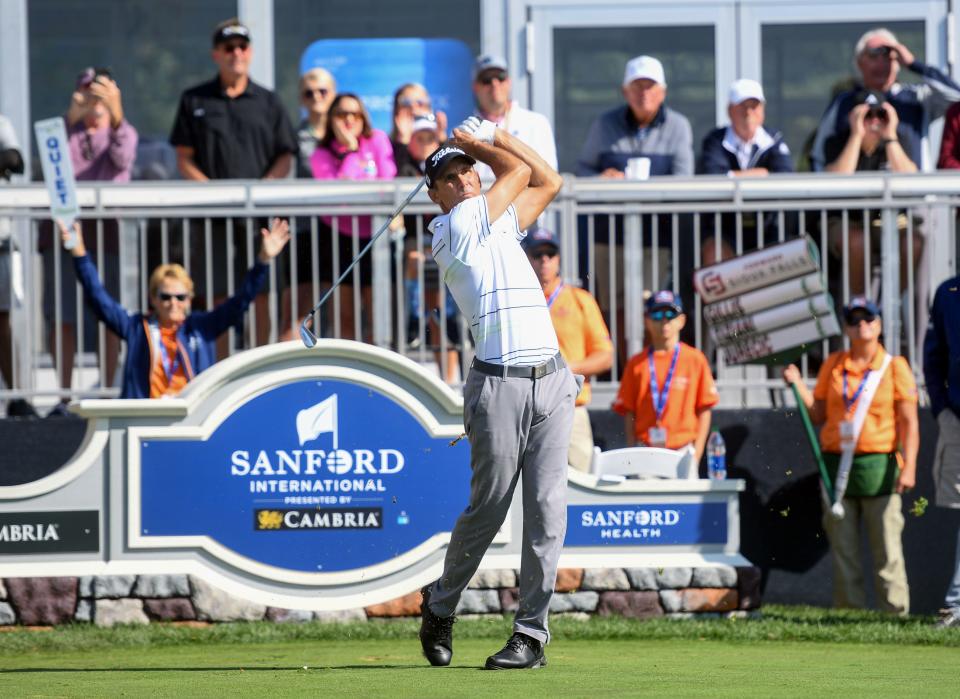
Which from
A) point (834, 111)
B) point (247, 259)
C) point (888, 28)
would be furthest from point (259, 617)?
point (888, 28)

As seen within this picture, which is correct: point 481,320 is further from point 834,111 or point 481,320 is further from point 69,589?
point 834,111

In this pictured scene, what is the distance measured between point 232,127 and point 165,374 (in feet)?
7.38

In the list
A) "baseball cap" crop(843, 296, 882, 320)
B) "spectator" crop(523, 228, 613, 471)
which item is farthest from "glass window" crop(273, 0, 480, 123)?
"baseball cap" crop(843, 296, 882, 320)

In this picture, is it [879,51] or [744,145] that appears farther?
[879,51]

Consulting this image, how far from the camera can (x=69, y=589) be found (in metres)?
9.43

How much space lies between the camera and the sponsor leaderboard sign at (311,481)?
9562mm

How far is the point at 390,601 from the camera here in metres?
9.59

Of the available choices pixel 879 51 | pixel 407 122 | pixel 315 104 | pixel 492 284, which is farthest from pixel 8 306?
pixel 879 51

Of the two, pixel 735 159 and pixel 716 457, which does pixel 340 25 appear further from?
pixel 716 457

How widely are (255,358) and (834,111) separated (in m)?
4.68

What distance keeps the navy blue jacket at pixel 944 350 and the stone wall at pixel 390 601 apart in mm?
1408

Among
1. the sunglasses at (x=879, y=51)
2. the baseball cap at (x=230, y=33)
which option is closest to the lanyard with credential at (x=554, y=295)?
the baseball cap at (x=230, y=33)

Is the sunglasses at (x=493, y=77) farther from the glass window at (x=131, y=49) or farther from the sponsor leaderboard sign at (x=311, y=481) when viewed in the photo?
the sponsor leaderboard sign at (x=311, y=481)

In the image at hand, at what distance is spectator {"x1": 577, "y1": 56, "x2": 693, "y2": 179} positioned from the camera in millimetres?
11641
